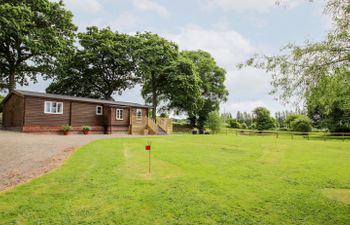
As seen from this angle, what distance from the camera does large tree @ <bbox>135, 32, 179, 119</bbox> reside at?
101 feet

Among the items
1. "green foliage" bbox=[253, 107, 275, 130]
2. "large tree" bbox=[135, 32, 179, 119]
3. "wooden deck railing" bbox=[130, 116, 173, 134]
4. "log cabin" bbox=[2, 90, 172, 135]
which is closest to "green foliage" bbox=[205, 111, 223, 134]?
"large tree" bbox=[135, 32, 179, 119]

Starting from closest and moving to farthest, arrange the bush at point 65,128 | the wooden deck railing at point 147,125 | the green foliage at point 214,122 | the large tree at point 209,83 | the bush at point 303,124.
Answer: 1. the bush at point 65,128
2. the wooden deck railing at point 147,125
3. the green foliage at point 214,122
4. the bush at point 303,124
5. the large tree at point 209,83

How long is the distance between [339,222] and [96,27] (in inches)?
1420

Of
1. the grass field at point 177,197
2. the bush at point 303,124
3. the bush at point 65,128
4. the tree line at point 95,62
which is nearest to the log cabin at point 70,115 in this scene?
the bush at point 65,128

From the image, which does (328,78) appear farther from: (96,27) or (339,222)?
(96,27)

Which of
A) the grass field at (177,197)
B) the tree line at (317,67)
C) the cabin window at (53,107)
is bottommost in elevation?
the grass field at (177,197)

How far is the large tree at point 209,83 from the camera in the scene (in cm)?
3956

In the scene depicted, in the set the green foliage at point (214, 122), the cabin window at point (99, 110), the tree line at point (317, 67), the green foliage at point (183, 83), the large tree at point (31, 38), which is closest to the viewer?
the tree line at point (317, 67)

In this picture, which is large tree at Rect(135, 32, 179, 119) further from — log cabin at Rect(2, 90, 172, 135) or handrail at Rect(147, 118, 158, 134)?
log cabin at Rect(2, 90, 172, 135)

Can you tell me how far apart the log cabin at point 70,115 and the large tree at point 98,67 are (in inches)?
383

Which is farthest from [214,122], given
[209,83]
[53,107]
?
[53,107]

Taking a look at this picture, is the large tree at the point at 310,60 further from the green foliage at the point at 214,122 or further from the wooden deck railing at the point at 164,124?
the green foliage at the point at 214,122

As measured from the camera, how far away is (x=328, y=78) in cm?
403

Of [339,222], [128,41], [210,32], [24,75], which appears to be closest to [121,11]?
[210,32]
